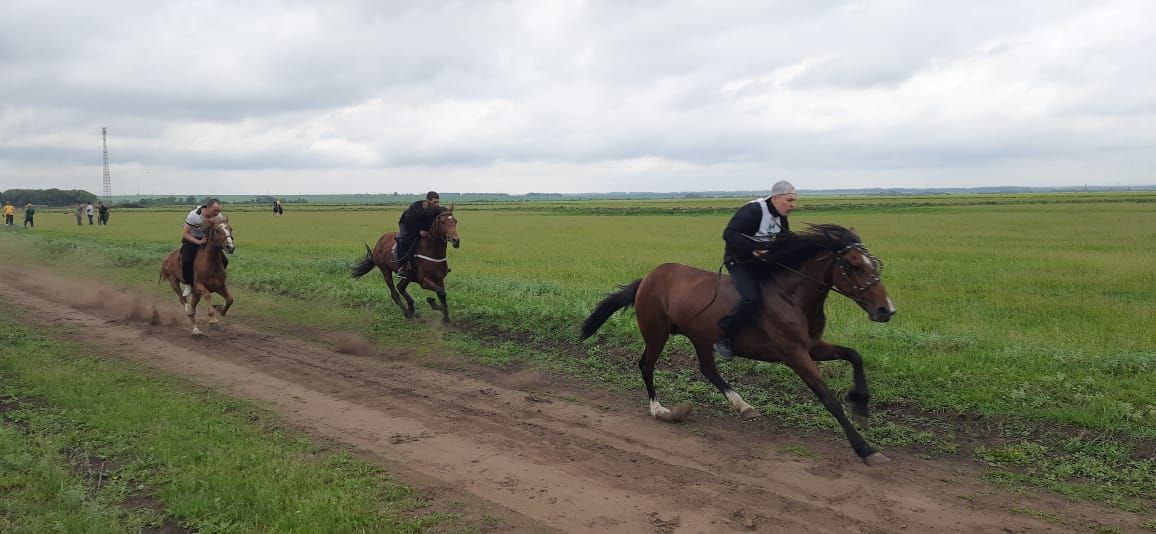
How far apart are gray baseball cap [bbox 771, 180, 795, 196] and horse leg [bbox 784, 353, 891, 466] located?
155cm

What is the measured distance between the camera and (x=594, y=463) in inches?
238

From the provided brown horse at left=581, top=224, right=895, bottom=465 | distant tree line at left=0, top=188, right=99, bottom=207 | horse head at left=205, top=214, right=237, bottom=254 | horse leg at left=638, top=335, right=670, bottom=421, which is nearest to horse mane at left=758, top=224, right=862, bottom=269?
brown horse at left=581, top=224, right=895, bottom=465

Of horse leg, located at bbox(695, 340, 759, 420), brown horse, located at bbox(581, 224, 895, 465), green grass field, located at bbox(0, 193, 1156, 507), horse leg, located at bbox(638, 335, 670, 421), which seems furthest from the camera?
horse leg, located at bbox(638, 335, 670, 421)

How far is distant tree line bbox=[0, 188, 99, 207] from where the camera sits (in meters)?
112

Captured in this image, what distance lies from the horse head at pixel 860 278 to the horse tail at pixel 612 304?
2.41m

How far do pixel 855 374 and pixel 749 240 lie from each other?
1.57 metres

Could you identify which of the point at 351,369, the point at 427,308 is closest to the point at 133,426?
the point at 351,369

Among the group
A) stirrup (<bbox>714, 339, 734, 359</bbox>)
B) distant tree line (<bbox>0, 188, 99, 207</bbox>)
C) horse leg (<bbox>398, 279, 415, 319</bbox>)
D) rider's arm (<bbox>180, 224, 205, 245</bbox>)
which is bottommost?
horse leg (<bbox>398, 279, 415, 319</bbox>)

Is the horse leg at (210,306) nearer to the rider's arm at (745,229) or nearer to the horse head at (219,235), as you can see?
the horse head at (219,235)

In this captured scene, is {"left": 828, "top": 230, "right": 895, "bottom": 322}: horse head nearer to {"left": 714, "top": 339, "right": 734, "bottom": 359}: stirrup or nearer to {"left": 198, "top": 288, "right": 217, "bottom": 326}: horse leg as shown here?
{"left": 714, "top": 339, "right": 734, "bottom": 359}: stirrup

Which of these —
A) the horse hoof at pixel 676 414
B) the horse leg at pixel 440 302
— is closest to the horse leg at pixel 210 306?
the horse leg at pixel 440 302

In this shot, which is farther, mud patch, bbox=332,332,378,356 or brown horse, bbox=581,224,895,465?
mud patch, bbox=332,332,378,356

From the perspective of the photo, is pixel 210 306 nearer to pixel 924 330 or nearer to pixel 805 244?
pixel 805 244

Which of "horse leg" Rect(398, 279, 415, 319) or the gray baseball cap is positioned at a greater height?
the gray baseball cap
